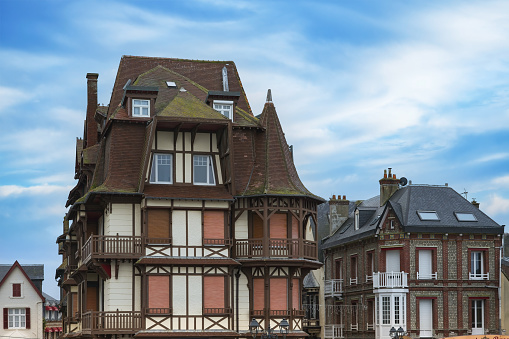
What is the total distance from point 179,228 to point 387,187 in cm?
2412

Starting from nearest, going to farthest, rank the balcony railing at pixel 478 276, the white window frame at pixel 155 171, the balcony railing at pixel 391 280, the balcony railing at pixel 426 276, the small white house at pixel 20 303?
the white window frame at pixel 155 171 → the balcony railing at pixel 391 280 → the balcony railing at pixel 426 276 → the balcony railing at pixel 478 276 → the small white house at pixel 20 303

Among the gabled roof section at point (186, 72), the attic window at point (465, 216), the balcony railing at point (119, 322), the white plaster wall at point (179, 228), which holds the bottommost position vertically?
the balcony railing at point (119, 322)

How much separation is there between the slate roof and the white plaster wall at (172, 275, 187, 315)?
20.1m

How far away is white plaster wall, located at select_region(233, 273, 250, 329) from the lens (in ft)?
142

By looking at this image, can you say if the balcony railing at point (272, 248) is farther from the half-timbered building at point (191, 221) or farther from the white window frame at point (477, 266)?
the white window frame at point (477, 266)

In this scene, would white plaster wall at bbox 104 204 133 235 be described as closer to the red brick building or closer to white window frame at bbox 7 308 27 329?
the red brick building

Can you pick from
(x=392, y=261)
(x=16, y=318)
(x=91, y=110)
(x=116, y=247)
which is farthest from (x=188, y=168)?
(x=16, y=318)

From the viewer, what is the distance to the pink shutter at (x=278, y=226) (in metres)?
44.0

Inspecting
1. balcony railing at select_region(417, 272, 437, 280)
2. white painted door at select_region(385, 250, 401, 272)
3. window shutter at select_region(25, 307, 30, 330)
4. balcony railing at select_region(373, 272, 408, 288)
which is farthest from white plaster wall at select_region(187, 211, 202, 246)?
window shutter at select_region(25, 307, 30, 330)

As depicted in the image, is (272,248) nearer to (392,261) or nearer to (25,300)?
(392,261)

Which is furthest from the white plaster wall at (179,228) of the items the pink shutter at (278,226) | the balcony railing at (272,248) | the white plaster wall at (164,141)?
the pink shutter at (278,226)

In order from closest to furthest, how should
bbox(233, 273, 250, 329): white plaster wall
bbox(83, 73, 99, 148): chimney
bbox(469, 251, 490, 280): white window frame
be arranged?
bbox(233, 273, 250, 329): white plaster wall < bbox(83, 73, 99, 148): chimney < bbox(469, 251, 490, 280): white window frame

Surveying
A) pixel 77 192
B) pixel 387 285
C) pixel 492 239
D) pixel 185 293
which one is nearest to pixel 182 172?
pixel 185 293

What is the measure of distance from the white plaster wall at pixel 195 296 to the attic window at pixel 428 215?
21149 mm
